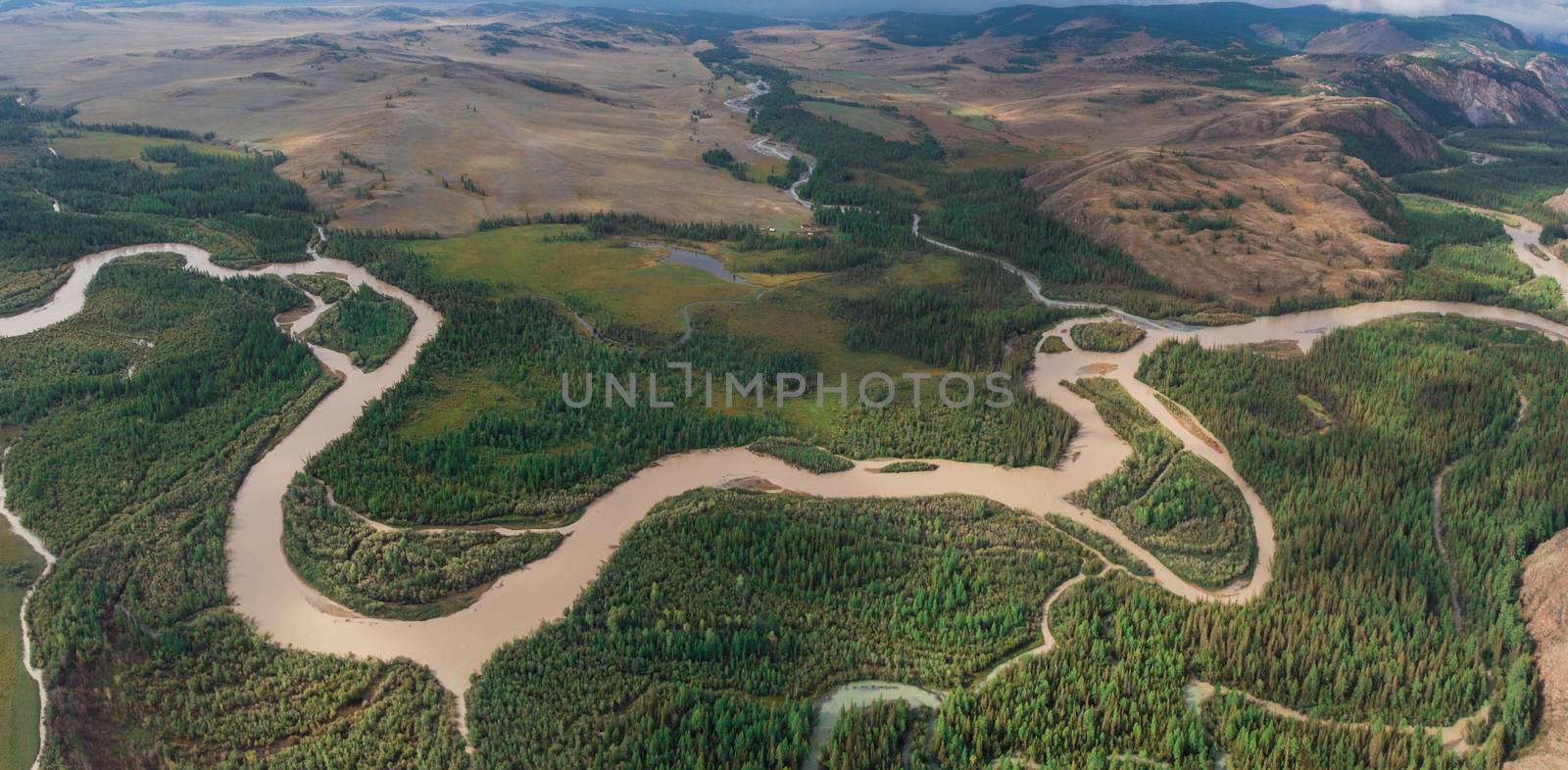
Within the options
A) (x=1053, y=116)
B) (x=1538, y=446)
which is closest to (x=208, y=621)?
(x=1538, y=446)

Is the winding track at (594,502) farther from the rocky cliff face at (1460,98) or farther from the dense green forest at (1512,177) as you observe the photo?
the rocky cliff face at (1460,98)

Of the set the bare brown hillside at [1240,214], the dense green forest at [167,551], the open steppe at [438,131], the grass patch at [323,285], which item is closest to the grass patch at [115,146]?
the open steppe at [438,131]

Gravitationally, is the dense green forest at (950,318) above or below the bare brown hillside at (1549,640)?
above

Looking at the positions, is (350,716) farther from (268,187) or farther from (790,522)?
(268,187)

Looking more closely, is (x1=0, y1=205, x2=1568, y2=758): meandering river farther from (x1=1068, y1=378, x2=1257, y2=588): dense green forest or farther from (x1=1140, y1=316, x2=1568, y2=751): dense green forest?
(x1=1140, y1=316, x2=1568, y2=751): dense green forest

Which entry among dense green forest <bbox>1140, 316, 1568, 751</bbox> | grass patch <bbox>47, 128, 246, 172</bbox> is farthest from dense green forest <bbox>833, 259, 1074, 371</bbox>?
grass patch <bbox>47, 128, 246, 172</bbox>

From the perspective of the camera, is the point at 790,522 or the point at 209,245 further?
the point at 209,245
